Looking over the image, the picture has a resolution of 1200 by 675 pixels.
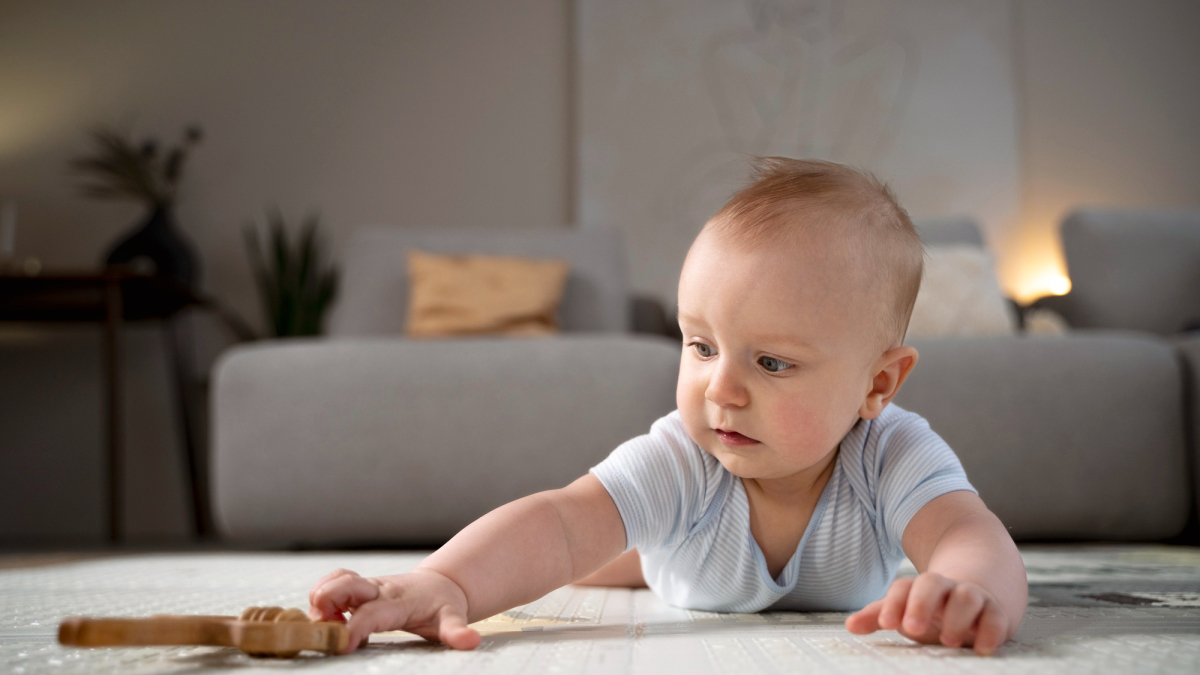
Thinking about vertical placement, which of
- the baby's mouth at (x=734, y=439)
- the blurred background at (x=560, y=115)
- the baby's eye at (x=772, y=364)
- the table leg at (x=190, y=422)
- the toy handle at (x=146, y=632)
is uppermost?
the blurred background at (x=560, y=115)

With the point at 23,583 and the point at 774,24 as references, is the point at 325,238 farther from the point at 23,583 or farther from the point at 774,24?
the point at 23,583

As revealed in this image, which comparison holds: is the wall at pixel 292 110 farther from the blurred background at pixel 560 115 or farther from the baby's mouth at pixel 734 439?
the baby's mouth at pixel 734 439

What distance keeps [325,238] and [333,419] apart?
162 cm

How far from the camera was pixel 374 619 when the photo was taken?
47cm

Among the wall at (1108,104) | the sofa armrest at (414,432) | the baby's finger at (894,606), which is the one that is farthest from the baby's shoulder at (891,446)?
the wall at (1108,104)

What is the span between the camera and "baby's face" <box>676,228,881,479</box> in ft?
1.86

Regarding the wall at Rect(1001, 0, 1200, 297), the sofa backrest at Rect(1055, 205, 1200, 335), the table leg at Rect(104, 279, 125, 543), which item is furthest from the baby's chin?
the wall at Rect(1001, 0, 1200, 297)

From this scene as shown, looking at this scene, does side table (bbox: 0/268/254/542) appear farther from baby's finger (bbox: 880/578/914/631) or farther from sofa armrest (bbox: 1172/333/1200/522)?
sofa armrest (bbox: 1172/333/1200/522)

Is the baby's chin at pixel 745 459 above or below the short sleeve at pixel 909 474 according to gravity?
above

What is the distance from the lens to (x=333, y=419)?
4.88ft

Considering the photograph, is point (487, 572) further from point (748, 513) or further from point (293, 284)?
point (293, 284)

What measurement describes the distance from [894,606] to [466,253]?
1.86 m

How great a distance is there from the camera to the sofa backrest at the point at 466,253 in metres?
2.13

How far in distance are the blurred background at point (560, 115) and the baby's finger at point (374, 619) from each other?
2.39 m
